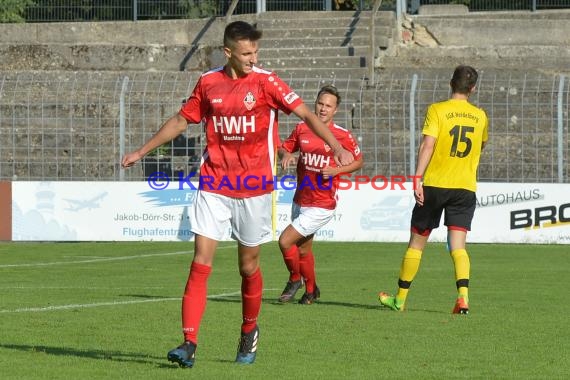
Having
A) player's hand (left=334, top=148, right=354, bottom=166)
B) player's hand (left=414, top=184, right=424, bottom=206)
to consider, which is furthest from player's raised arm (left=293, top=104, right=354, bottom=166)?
player's hand (left=414, top=184, right=424, bottom=206)

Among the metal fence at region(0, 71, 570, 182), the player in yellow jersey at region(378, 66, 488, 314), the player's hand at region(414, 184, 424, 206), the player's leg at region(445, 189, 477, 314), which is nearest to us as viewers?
the player's hand at region(414, 184, 424, 206)

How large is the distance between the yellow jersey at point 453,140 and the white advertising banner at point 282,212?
33.4 feet

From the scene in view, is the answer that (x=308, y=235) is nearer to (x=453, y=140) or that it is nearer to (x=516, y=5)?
(x=453, y=140)

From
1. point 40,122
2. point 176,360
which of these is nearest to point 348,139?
point 176,360

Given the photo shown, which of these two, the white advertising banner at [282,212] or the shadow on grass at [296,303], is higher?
the white advertising banner at [282,212]

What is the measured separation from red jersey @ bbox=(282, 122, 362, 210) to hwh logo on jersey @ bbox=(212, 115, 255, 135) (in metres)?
4.41

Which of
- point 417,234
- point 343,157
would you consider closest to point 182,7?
point 417,234

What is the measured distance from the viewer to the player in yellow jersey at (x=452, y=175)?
1080 centimetres

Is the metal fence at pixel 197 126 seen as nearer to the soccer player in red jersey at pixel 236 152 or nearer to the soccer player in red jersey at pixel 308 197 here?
the soccer player in red jersey at pixel 308 197

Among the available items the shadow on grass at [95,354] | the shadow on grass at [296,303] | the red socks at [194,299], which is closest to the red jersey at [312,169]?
the shadow on grass at [296,303]

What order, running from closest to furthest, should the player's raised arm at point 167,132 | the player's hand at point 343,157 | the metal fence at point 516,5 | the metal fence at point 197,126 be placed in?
the player's hand at point 343,157, the player's raised arm at point 167,132, the metal fence at point 197,126, the metal fence at point 516,5

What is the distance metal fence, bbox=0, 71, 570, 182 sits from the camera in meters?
22.6

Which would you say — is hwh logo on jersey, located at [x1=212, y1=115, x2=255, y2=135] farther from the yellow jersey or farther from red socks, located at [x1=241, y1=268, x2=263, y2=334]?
the yellow jersey

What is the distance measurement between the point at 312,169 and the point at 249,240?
4.40 meters
